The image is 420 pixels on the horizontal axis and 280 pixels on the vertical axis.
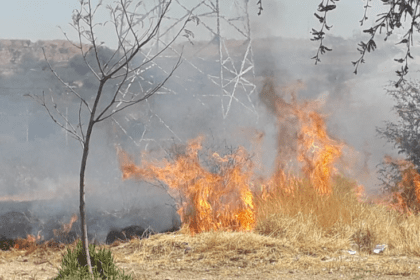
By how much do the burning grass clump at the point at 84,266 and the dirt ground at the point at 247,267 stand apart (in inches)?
67.4

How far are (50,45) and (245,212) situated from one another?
37456 mm

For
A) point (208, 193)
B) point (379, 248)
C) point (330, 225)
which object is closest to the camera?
point (379, 248)

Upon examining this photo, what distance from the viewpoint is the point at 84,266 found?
6.61m

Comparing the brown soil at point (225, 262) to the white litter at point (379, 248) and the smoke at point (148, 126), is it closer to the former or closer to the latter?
the white litter at point (379, 248)

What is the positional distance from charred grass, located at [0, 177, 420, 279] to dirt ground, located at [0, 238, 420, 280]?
0.6 inches

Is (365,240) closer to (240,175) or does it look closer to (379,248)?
(379,248)

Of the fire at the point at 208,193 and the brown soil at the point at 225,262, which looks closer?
the brown soil at the point at 225,262

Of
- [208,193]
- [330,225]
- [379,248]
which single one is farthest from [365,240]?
[208,193]

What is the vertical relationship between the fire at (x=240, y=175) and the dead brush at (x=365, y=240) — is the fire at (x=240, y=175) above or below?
above

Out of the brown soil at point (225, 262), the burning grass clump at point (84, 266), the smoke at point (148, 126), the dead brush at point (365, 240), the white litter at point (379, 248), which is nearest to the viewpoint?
the burning grass clump at point (84, 266)

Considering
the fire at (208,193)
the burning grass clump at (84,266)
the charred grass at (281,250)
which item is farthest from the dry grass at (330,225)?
the burning grass clump at (84,266)

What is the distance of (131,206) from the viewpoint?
69.1ft

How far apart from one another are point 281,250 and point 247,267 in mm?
1032

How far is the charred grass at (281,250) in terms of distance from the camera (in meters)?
9.02
